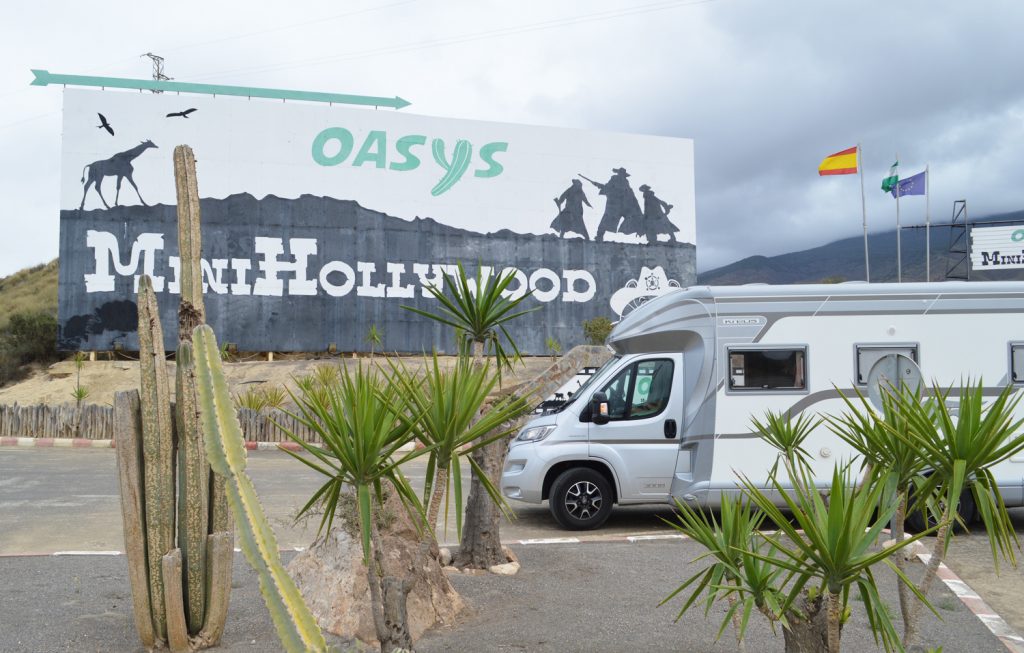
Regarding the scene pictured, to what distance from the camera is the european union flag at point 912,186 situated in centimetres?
3559

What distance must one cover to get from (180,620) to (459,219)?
109 feet

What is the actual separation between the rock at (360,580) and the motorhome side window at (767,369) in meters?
5.26

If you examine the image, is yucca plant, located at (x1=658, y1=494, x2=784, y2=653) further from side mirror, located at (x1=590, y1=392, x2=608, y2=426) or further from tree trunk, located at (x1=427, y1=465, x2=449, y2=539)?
side mirror, located at (x1=590, y1=392, x2=608, y2=426)

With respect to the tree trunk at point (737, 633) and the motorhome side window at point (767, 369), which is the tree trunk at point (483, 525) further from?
the motorhome side window at point (767, 369)

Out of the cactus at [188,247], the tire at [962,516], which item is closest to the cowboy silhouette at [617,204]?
the tire at [962,516]

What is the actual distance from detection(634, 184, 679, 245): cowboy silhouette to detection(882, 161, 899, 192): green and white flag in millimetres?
9184

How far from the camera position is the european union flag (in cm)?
3559

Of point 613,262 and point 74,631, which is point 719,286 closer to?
point 74,631

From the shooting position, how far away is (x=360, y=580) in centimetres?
577

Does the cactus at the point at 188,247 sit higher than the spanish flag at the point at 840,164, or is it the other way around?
the spanish flag at the point at 840,164

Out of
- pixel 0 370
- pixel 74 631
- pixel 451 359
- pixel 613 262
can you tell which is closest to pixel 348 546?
pixel 74 631

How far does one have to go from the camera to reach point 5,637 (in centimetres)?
554

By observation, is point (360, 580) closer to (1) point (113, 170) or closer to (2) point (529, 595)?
(2) point (529, 595)

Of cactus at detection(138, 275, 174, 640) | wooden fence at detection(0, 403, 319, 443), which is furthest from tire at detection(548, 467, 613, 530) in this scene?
wooden fence at detection(0, 403, 319, 443)
